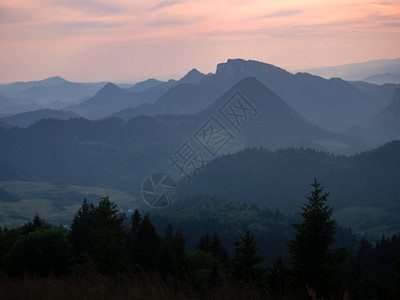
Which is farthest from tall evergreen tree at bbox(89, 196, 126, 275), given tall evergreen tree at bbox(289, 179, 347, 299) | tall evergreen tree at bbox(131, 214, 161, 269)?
tall evergreen tree at bbox(131, 214, 161, 269)

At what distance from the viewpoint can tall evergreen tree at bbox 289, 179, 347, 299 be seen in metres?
14.9

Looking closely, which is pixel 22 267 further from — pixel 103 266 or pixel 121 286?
pixel 121 286

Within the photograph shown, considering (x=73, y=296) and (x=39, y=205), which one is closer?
(x=73, y=296)

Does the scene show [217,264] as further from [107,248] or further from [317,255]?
[317,255]

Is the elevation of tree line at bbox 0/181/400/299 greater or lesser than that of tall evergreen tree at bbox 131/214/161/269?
greater

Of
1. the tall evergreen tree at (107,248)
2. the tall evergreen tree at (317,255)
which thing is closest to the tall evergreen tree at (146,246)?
the tall evergreen tree at (107,248)

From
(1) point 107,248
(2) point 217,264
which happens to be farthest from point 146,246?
(1) point 107,248

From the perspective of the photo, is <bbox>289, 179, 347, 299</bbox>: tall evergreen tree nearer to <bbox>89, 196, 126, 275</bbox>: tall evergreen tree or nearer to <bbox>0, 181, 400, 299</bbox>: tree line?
<bbox>0, 181, 400, 299</bbox>: tree line

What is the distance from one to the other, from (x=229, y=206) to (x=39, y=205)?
9352cm

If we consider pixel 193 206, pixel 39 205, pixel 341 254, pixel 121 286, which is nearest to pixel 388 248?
pixel 341 254

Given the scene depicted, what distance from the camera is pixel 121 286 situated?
10414 millimetres

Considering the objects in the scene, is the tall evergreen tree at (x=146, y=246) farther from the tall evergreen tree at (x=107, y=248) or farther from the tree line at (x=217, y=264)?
the tall evergreen tree at (x=107, y=248)

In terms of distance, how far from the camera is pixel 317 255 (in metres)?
15.1

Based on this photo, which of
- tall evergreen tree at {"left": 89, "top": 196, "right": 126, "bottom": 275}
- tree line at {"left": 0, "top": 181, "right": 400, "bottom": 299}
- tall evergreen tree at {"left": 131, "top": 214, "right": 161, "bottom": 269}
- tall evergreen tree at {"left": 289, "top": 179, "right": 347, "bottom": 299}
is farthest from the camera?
tall evergreen tree at {"left": 131, "top": 214, "right": 161, "bottom": 269}
